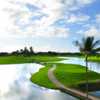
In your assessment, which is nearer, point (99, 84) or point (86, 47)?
point (86, 47)

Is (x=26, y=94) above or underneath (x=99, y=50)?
underneath

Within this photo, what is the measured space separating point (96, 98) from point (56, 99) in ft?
21.5

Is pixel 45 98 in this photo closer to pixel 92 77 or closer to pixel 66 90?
pixel 66 90

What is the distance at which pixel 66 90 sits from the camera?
53.1 m

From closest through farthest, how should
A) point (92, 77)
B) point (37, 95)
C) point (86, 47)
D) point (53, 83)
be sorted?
1. point (86, 47)
2. point (37, 95)
3. point (53, 83)
4. point (92, 77)

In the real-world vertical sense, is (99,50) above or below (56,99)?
above

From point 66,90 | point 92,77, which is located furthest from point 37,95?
point 92,77

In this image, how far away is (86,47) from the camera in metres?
42.4

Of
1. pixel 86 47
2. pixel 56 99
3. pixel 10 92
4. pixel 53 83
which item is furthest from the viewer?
pixel 53 83

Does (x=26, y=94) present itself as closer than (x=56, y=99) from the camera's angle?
No

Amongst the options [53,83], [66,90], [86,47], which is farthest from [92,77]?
[86,47]

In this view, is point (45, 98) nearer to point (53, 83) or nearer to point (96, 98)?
point (96, 98)

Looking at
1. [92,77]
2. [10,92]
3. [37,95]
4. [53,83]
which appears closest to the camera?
[37,95]

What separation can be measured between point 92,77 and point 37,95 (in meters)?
23.6
